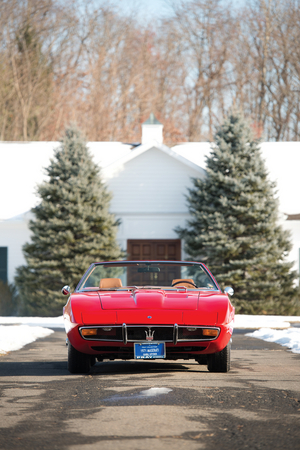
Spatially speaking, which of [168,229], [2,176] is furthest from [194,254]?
[2,176]

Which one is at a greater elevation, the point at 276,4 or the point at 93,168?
the point at 276,4

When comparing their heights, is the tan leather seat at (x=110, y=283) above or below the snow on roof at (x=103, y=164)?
below

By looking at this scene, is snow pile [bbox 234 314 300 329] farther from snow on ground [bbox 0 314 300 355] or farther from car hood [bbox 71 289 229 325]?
car hood [bbox 71 289 229 325]

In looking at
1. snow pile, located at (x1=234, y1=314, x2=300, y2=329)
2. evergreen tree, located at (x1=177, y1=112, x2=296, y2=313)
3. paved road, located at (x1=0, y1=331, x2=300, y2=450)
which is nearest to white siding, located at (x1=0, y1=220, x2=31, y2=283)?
evergreen tree, located at (x1=177, y1=112, x2=296, y2=313)

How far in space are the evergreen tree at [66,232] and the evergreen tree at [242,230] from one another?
2955mm

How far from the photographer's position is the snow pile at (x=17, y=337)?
11.0 metres

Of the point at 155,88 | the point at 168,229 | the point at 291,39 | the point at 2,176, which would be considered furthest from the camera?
the point at 155,88

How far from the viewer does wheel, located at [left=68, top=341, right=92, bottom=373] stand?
25.6ft

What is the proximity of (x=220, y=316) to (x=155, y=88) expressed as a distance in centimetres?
3874

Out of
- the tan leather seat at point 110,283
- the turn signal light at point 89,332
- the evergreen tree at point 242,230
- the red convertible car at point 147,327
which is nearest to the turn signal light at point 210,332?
the red convertible car at point 147,327

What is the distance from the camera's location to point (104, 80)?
44.3 m

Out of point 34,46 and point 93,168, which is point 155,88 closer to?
point 34,46

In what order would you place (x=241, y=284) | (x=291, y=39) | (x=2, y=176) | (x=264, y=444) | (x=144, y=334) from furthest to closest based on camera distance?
(x=291, y=39), (x=2, y=176), (x=241, y=284), (x=144, y=334), (x=264, y=444)

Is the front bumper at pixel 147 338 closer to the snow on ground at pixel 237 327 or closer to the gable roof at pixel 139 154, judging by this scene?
the snow on ground at pixel 237 327
